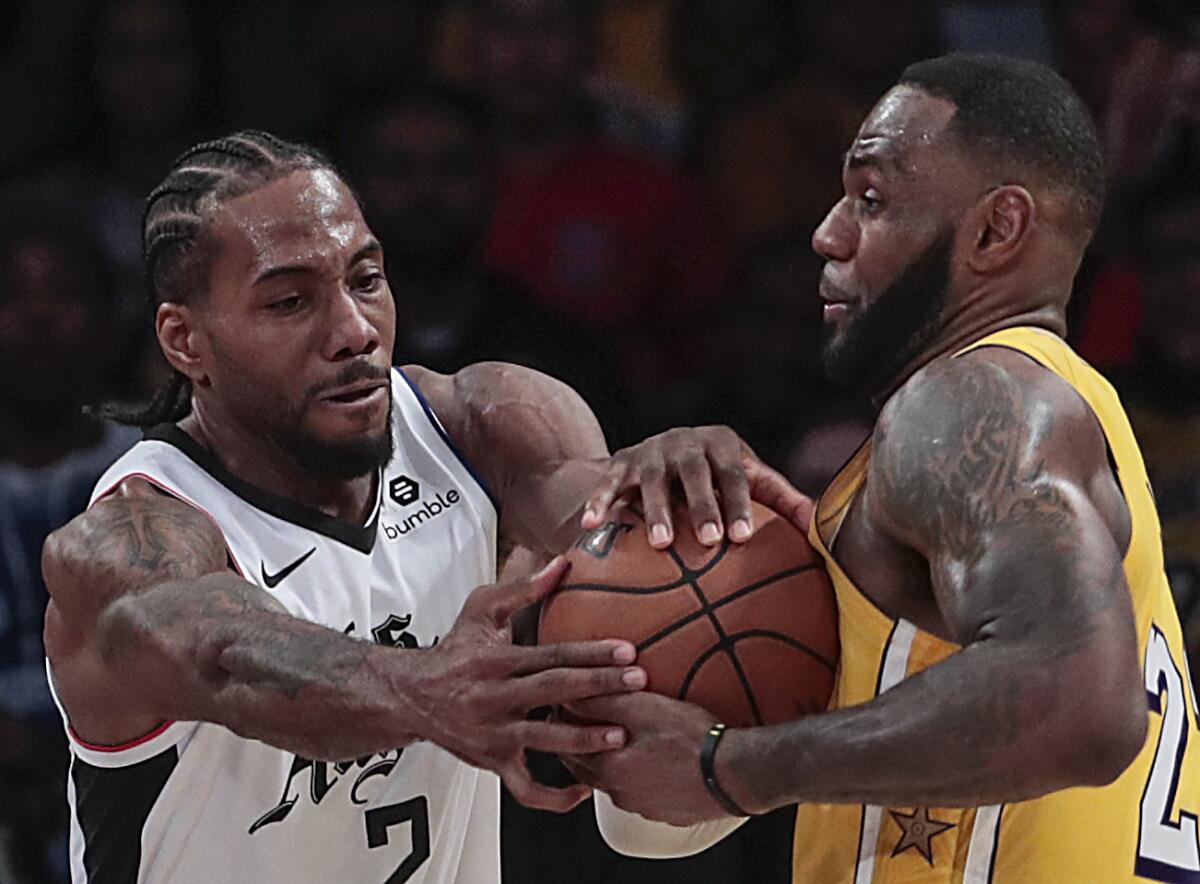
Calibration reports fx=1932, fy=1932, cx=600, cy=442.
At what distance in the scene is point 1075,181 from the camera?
9.74ft

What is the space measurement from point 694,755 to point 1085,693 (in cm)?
56

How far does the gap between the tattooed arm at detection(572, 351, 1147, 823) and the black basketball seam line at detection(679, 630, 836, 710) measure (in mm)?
59

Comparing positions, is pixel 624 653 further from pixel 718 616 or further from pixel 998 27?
pixel 998 27

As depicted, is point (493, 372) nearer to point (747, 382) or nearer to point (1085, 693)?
point (1085, 693)

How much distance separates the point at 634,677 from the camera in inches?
109

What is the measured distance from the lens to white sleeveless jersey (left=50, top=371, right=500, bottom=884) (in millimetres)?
3389

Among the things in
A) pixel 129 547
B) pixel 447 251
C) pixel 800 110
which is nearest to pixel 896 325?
pixel 129 547

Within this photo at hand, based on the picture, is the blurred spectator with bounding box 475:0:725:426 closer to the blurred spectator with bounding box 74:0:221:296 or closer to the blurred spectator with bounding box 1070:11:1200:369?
the blurred spectator with bounding box 74:0:221:296

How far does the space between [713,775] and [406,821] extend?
1.01m

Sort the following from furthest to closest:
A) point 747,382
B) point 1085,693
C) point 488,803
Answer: point 747,382 → point 488,803 → point 1085,693

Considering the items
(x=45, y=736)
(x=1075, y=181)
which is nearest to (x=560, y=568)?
(x=1075, y=181)

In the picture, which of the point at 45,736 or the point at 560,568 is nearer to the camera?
the point at 560,568

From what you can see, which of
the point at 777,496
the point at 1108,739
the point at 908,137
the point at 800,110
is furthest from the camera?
the point at 800,110

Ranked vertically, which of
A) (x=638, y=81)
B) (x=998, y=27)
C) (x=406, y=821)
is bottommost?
(x=406, y=821)
